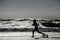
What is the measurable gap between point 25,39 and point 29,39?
0.13m

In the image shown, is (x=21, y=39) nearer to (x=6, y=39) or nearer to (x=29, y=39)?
(x=29, y=39)

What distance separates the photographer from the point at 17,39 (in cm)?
231

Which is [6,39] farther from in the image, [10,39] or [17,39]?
[17,39]

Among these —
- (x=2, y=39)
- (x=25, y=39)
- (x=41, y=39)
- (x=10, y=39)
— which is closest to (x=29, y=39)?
(x=25, y=39)

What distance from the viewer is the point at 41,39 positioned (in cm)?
225

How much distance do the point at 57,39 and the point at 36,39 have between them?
0.68m

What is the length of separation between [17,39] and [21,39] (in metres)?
0.13

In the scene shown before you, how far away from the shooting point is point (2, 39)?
7.58 feet

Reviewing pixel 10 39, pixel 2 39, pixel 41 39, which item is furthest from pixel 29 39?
pixel 2 39

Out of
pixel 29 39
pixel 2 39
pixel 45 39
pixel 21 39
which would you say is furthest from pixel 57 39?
pixel 2 39

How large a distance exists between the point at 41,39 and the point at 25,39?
1.69 feet

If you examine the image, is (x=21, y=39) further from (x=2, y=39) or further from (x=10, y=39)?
(x=2, y=39)

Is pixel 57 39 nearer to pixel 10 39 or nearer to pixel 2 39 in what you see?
pixel 10 39

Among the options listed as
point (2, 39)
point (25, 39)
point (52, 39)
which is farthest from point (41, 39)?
point (2, 39)
